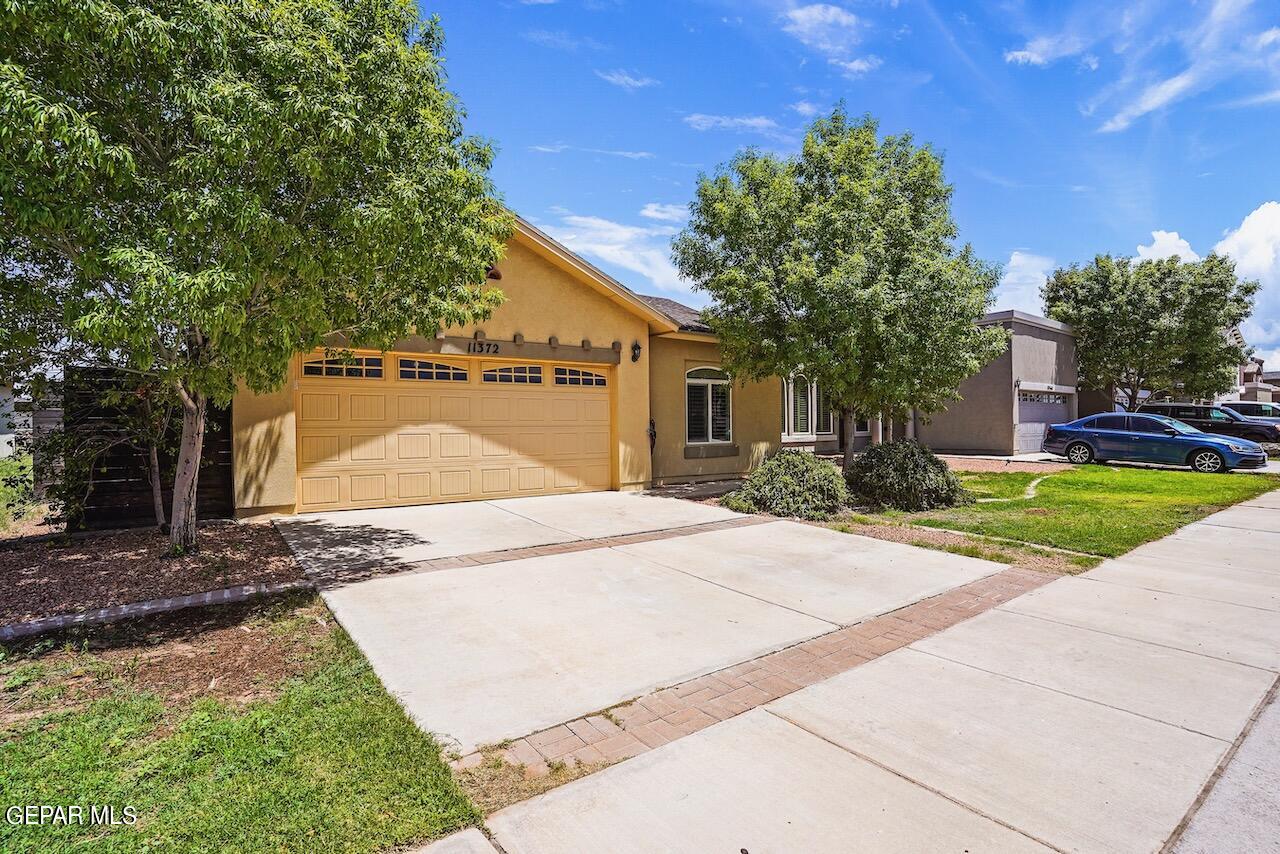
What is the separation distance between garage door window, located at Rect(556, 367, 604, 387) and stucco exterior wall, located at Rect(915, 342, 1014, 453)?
13891 millimetres

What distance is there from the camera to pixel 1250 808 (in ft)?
9.04

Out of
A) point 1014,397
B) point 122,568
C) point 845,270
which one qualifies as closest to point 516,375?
point 845,270

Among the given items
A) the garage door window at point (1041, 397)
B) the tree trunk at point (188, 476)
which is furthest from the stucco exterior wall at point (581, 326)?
the garage door window at point (1041, 397)

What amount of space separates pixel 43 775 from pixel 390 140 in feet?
16.4

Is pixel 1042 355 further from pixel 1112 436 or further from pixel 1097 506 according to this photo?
pixel 1097 506

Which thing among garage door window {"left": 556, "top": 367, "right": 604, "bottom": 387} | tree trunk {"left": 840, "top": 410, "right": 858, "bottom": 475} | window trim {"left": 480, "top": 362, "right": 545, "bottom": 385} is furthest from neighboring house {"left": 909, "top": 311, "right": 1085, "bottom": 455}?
window trim {"left": 480, "top": 362, "right": 545, "bottom": 385}

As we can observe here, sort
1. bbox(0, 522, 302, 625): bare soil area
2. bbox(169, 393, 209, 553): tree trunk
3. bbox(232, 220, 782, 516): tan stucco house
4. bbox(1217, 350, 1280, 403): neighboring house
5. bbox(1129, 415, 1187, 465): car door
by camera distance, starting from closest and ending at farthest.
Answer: bbox(0, 522, 302, 625): bare soil area
bbox(169, 393, 209, 553): tree trunk
bbox(232, 220, 782, 516): tan stucco house
bbox(1129, 415, 1187, 465): car door
bbox(1217, 350, 1280, 403): neighboring house

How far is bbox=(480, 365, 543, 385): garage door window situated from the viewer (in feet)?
37.5

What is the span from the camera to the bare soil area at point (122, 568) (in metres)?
5.55

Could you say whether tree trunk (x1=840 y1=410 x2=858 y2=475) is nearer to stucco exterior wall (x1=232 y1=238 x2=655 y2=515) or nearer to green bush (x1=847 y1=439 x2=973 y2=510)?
green bush (x1=847 y1=439 x2=973 y2=510)

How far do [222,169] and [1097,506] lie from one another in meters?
13.7

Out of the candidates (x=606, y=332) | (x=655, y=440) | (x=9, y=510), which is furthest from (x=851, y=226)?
(x=9, y=510)

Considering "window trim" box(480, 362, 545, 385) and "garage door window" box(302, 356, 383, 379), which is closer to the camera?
"garage door window" box(302, 356, 383, 379)

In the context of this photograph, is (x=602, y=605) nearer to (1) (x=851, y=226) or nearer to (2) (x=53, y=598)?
(2) (x=53, y=598)
